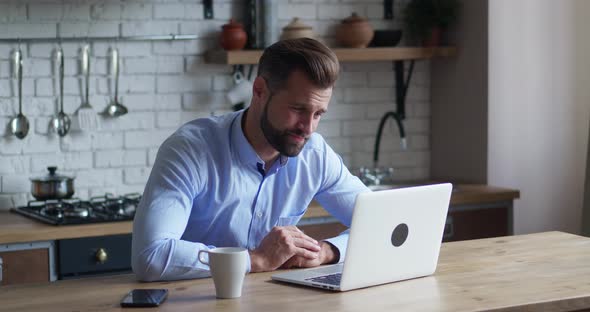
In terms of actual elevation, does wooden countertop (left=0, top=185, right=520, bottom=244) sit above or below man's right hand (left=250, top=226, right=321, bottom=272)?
below

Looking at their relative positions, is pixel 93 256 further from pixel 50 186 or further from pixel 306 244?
pixel 306 244

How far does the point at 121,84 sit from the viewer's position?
13.7 ft

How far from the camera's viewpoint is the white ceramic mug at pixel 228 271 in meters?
2.17

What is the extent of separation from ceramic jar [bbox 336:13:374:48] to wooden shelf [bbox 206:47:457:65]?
0.05m

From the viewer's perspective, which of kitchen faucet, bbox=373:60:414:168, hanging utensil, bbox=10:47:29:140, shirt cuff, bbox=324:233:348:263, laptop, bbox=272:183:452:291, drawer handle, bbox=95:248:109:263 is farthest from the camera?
kitchen faucet, bbox=373:60:414:168

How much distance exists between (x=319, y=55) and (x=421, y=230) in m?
0.56

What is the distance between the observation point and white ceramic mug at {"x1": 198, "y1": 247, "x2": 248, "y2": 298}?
2.17 metres

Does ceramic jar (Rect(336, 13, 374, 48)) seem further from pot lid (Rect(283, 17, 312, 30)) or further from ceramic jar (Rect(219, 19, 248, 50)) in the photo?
ceramic jar (Rect(219, 19, 248, 50))

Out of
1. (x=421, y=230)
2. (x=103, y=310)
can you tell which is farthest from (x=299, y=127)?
(x=103, y=310)

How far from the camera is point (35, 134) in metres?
4.05

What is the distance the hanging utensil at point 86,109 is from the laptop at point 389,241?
1.93 meters

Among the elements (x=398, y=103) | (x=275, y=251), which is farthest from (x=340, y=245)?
(x=398, y=103)

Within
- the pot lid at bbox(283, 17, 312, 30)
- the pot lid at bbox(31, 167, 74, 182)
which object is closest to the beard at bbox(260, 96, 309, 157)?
the pot lid at bbox(31, 167, 74, 182)

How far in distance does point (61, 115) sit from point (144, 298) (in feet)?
6.90
